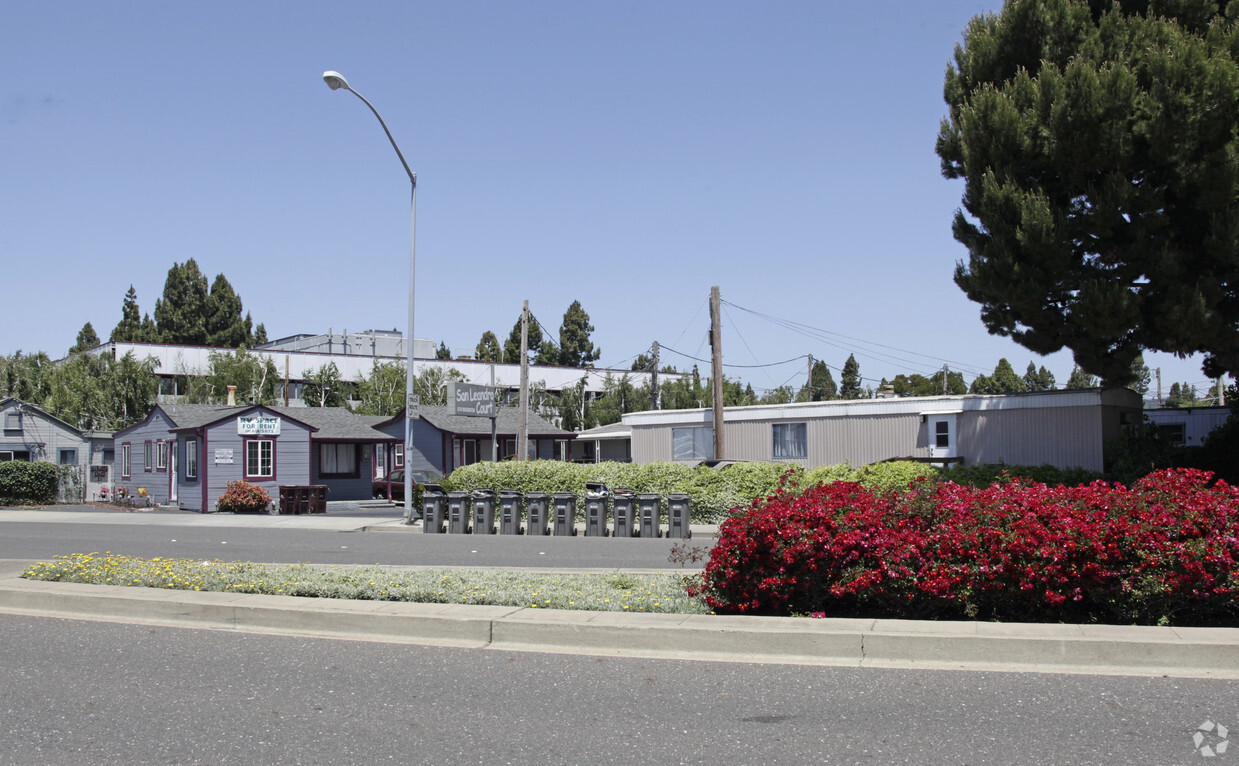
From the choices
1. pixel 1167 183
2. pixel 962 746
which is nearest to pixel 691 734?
pixel 962 746

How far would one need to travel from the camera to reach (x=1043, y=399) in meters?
26.1

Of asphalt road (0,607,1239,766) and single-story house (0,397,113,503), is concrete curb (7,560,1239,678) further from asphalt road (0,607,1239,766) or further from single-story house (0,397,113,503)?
single-story house (0,397,113,503)

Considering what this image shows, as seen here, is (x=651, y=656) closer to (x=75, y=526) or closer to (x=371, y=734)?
(x=371, y=734)

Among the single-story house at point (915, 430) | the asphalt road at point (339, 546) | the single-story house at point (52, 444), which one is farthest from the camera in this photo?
the single-story house at point (52, 444)

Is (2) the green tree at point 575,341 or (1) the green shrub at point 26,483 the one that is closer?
(1) the green shrub at point 26,483

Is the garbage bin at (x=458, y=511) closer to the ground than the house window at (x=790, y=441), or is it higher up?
closer to the ground

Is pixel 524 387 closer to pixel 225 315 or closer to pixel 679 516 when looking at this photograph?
pixel 679 516

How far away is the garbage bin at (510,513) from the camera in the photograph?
862 inches

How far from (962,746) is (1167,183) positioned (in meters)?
16.4

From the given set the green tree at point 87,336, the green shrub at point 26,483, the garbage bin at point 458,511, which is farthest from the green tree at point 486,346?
the garbage bin at point 458,511

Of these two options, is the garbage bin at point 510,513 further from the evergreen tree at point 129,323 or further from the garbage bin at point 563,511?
the evergreen tree at point 129,323

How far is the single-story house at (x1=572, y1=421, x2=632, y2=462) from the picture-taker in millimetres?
49531

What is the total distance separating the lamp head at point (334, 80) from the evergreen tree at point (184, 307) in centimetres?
6808

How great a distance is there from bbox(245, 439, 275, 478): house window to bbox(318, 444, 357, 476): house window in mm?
2604
